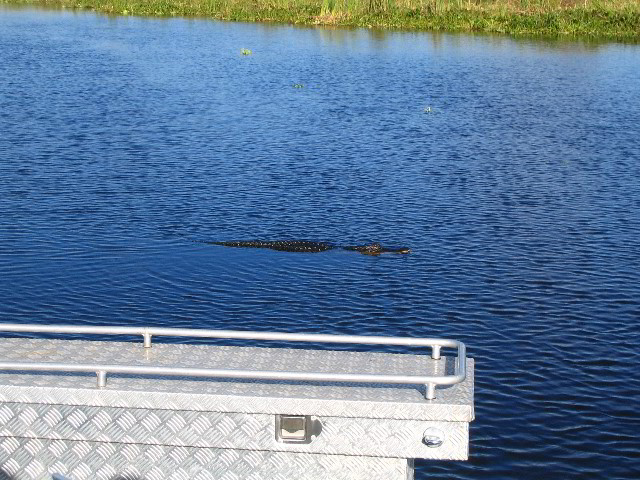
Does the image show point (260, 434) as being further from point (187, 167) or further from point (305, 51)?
point (305, 51)

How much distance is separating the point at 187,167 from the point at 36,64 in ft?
97.4

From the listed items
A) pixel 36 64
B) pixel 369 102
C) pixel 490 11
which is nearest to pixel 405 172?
pixel 369 102

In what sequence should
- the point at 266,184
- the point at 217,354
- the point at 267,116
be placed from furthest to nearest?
the point at 267,116 < the point at 266,184 < the point at 217,354

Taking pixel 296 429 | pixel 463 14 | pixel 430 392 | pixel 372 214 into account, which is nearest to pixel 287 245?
pixel 372 214

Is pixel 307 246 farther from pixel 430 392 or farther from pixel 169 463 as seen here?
pixel 430 392

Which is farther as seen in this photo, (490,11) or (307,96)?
(490,11)

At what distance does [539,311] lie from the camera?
2169 cm

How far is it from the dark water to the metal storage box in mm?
5169

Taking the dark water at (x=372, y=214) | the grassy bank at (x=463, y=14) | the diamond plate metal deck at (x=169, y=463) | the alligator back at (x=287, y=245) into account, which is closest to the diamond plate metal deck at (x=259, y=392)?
the diamond plate metal deck at (x=169, y=463)

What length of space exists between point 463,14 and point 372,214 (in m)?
58.6

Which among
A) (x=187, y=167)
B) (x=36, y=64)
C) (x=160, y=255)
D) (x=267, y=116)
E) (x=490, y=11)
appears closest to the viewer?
(x=160, y=255)

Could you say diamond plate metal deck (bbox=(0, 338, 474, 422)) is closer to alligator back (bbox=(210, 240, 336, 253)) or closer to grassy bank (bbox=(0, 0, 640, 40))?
alligator back (bbox=(210, 240, 336, 253))

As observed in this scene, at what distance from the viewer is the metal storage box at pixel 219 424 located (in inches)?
378

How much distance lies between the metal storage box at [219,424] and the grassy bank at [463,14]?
74.0m
